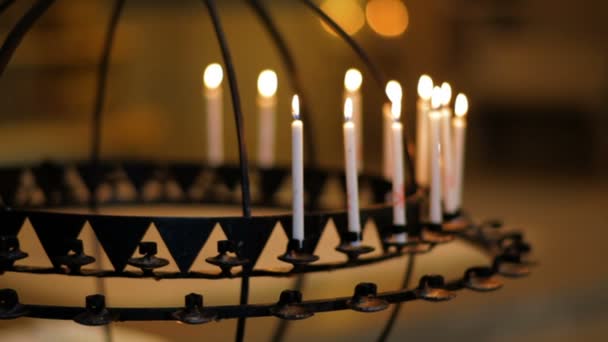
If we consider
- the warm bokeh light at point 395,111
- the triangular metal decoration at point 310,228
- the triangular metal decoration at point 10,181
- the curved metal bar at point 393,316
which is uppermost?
the warm bokeh light at point 395,111

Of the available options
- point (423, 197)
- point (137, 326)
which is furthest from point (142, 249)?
point (137, 326)

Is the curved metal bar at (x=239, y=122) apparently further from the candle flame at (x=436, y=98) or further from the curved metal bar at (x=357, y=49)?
the candle flame at (x=436, y=98)

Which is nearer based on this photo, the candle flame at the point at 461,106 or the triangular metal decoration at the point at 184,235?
the triangular metal decoration at the point at 184,235

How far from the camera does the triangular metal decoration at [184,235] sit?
64 centimetres

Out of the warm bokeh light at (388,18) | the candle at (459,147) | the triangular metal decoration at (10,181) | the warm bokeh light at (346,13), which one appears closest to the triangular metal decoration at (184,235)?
the candle at (459,147)

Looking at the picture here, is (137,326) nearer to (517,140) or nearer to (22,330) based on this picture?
(22,330)

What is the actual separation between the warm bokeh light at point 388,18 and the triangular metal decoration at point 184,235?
13.5ft

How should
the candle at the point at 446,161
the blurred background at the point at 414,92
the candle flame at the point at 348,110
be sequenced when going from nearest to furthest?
the candle flame at the point at 348,110 → the candle at the point at 446,161 → the blurred background at the point at 414,92

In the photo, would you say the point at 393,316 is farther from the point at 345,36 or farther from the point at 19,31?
the point at 19,31

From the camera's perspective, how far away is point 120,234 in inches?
25.0

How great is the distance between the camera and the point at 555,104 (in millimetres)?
4539

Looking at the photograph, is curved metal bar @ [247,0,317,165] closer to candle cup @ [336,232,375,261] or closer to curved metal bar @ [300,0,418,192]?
curved metal bar @ [300,0,418,192]

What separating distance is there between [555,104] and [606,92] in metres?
0.27

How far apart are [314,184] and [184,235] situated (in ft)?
1.67
